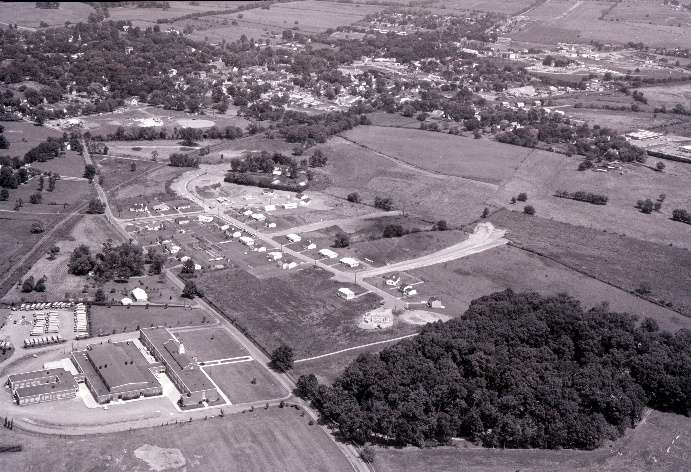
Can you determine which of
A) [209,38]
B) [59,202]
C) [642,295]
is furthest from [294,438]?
[209,38]

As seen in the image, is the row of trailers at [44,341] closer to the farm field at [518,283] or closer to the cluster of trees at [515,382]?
the cluster of trees at [515,382]

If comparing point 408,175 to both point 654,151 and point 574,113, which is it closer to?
point 654,151

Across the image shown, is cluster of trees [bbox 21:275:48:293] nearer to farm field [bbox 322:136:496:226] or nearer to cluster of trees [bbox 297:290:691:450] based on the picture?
cluster of trees [bbox 297:290:691:450]

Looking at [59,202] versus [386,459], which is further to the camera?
[59,202]

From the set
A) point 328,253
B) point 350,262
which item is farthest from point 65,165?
point 350,262

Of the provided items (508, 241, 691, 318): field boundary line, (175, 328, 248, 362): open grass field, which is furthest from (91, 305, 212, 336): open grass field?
(508, 241, 691, 318): field boundary line
